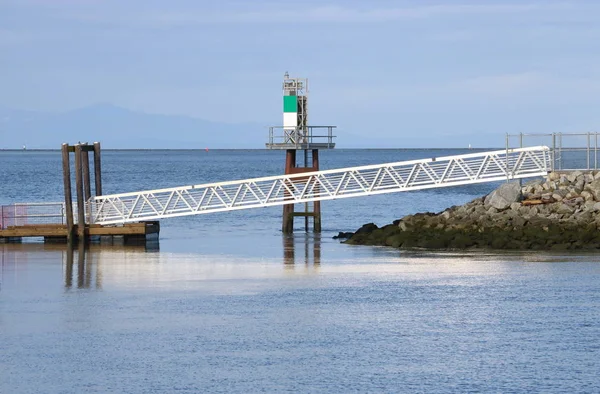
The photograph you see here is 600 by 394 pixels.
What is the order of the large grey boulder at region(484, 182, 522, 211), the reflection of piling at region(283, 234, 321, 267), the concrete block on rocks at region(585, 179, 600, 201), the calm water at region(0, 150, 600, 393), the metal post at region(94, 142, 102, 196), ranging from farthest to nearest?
the metal post at region(94, 142, 102, 196)
the large grey boulder at region(484, 182, 522, 211)
the concrete block on rocks at region(585, 179, 600, 201)
the reflection of piling at region(283, 234, 321, 267)
the calm water at region(0, 150, 600, 393)

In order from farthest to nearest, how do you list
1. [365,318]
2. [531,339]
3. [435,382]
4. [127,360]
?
[365,318]
[531,339]
[127,360]
[435,382]

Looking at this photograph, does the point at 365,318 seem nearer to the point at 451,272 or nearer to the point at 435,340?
the point at 435,340

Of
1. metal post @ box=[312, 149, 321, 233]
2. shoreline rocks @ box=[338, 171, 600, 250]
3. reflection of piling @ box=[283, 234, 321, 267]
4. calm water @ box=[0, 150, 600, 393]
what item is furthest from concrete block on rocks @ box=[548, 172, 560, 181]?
metal post @ box=[312, 149, 321, 233]

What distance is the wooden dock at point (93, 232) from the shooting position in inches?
1540

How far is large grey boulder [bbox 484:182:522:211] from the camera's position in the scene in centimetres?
3694

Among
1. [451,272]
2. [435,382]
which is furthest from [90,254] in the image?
[435,382]

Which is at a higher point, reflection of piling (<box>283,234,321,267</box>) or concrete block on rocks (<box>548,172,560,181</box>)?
concrete block on rocks (<box>548,172,560,181</box>)

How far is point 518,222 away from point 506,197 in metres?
2.09

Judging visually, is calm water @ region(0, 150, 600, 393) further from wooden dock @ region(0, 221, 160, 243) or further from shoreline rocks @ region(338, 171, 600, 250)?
wooden dock @ region(0, 221, 160, 243)

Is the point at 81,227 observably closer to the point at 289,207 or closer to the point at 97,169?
the point at 97,169

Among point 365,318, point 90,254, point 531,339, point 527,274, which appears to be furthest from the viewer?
point 90,254

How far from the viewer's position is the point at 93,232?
39.2 metres

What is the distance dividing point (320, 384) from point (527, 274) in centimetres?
1206

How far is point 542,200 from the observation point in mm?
36562
